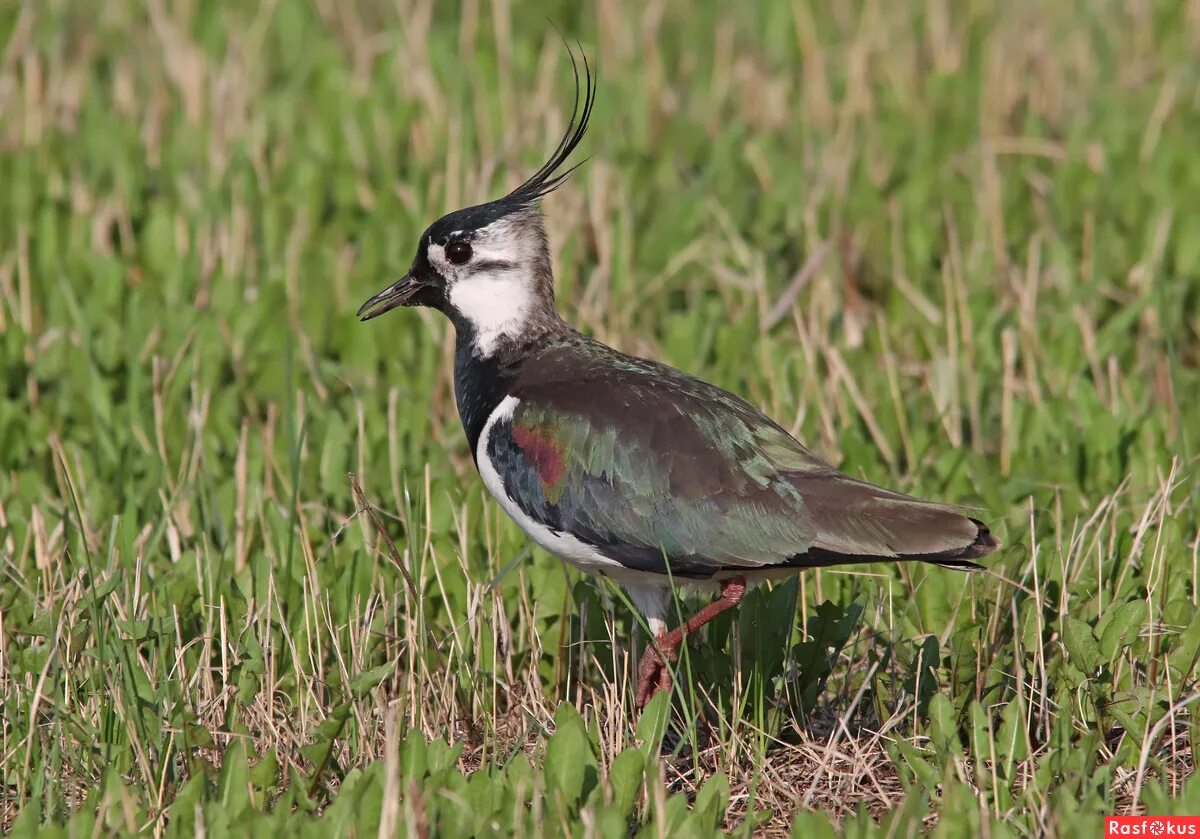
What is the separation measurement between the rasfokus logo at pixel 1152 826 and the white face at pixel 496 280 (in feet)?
8.06

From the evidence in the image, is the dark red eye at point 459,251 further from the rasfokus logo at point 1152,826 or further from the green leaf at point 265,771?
the rasfokus logo at point 1152,826

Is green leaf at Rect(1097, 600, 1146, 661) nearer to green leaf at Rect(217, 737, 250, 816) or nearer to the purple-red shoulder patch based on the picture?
the purple-red shoulder patch

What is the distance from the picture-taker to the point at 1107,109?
31.6 feet

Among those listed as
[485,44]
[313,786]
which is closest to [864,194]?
[485,44]

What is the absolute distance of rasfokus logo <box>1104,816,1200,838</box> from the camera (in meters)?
4.07

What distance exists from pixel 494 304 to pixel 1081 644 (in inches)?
→ 85.6

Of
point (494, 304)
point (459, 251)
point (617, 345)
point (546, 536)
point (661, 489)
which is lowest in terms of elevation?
point (546, 536)

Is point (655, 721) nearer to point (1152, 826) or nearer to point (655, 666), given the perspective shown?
point (655, 666)

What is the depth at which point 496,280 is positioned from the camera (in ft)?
18.2

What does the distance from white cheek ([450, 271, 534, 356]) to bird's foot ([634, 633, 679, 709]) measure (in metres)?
1.18

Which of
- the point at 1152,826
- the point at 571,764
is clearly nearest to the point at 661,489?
the point at 571,764

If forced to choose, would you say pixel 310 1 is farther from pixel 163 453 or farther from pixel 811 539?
pixel 811 539

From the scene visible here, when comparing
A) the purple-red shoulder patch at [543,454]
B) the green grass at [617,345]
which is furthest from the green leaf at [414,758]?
the purple-red shoulder patch at [543,454]

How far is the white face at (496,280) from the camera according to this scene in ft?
18.1
